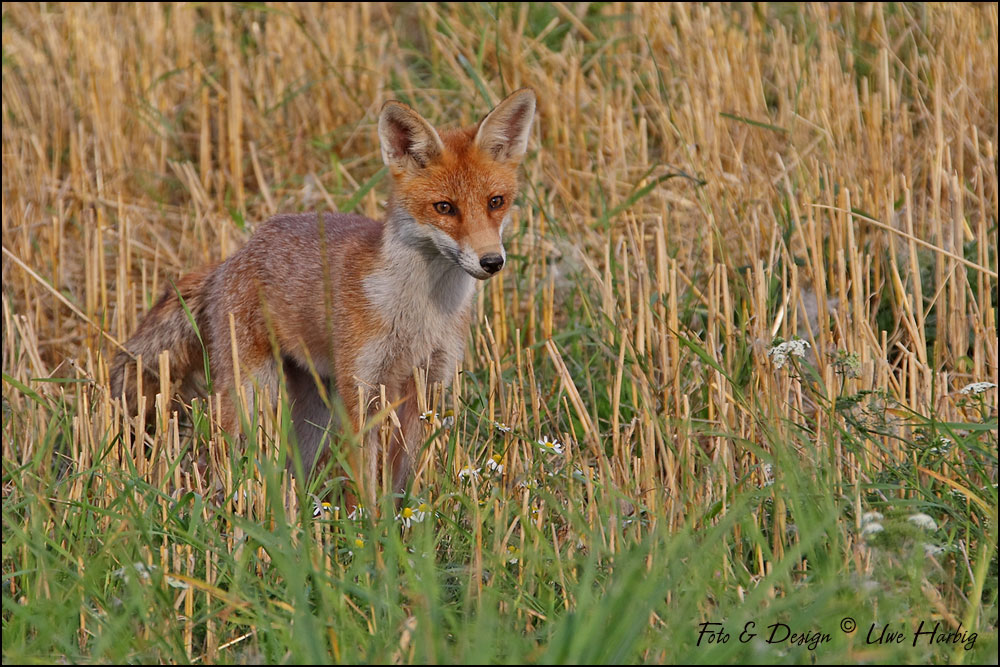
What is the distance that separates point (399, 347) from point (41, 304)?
111 inches

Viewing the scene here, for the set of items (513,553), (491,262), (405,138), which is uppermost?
(405,138)

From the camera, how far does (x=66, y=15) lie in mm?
8914

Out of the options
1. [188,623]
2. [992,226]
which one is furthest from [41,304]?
[992,226]

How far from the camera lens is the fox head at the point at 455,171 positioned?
4695mm

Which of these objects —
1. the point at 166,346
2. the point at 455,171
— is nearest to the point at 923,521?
the point at 455,171

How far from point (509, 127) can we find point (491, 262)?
3.01ft

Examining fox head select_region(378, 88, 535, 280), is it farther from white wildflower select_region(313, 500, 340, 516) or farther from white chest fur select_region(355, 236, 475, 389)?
white wildflower select_region(313, 500, 340, 516)

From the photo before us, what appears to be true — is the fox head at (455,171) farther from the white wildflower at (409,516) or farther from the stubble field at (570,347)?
the white wildflower at (409,516)

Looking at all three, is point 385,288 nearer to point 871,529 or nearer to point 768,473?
point 768,473

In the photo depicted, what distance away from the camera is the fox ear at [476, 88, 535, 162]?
191 inches

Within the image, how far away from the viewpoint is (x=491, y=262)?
14.3ft

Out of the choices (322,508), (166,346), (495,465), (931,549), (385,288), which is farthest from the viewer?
(166,346)

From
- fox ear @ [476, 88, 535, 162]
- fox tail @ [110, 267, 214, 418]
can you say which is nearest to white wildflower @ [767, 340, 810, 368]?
fox ear @ [476, 88, 535, 162]

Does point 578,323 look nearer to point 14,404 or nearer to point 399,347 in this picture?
point 399,347
